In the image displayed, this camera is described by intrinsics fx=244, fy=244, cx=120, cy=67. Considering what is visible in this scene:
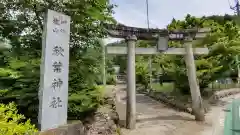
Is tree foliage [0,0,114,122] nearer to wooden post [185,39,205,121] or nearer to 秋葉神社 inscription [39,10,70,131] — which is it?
秋葉神社 inscription [39,10,70,131]

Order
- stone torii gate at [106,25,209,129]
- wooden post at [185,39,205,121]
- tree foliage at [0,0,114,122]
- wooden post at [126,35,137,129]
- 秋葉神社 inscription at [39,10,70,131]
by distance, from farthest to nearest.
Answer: wooden post at [185,39,205,121] < stone torii gate at [106,25,209,129] < wooden post at [126,35,137,129] < tree foliage at [0,0,114,122] < 秋葉神社 inscription at [39,10,70,131]

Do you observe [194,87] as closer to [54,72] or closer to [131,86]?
[131,86]

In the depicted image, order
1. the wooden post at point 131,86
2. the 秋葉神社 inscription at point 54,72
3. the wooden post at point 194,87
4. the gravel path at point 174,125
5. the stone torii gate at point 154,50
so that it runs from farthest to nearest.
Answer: the wooden post at point 194,87 → the stone torii gate at point 154,50 → the wooden post at point 131,86 → the gravel path at point 174,125 → the 秋葉神社 inscription at point 54,72

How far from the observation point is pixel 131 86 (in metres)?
8.66

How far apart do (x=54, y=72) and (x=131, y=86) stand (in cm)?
458

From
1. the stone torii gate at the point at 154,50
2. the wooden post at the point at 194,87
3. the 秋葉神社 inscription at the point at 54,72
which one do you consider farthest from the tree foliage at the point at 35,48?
the wooden post at the point at 194,87

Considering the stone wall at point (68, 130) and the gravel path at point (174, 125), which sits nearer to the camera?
the stone wall at point (68, 130)

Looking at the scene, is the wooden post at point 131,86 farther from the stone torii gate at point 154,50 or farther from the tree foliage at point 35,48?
the tree foliage at point 35,48

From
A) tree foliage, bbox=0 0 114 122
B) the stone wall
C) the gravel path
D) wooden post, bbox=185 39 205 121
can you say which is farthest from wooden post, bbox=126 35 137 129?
the stone wall

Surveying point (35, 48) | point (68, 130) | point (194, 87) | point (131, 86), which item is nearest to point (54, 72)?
point (68, 130)

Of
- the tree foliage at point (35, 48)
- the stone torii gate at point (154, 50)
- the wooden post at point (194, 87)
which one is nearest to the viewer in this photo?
the tree foliage at point (35, 48)

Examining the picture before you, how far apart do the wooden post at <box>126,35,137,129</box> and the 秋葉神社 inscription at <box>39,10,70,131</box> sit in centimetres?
415

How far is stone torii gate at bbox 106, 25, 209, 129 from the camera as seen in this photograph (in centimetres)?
868

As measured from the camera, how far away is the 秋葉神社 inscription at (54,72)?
164 inches
